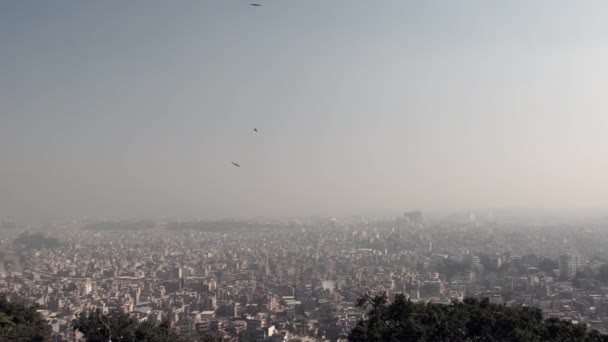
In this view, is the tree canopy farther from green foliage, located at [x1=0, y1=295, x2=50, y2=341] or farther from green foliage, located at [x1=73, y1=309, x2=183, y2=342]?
green foliage, located at [x1=0, y1=295, x2=50, y2=341]

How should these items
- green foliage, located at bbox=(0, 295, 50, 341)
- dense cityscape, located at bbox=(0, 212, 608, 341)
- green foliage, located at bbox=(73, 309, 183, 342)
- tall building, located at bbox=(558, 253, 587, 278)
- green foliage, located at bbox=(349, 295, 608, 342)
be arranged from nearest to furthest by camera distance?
1. green foliage, located at bbox=(349, 295, 608, 342)
2. green foliage, located at bbox=(0, 295, 50, 341)
3. green foliage, located at bbox=(73, 309, 183, 342)
4. dense cityscape, located at bbox=(0, 212, 608, 341)
5. tall building, located at bbox=(558, 253, 587, 278)

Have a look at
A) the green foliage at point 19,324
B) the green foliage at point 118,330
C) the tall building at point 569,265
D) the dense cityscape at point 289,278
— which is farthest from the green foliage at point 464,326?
the tall building at point 569,265

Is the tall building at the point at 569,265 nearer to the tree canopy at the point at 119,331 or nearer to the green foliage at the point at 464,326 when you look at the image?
the green foliage at the point at 464,326

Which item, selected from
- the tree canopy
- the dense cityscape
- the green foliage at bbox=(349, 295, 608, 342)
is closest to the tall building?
the dense cityscape

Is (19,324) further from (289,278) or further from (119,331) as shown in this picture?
(289,278)

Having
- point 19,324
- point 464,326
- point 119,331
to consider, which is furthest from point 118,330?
point 464,326

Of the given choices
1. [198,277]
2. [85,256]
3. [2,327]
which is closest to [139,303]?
[198,277]
